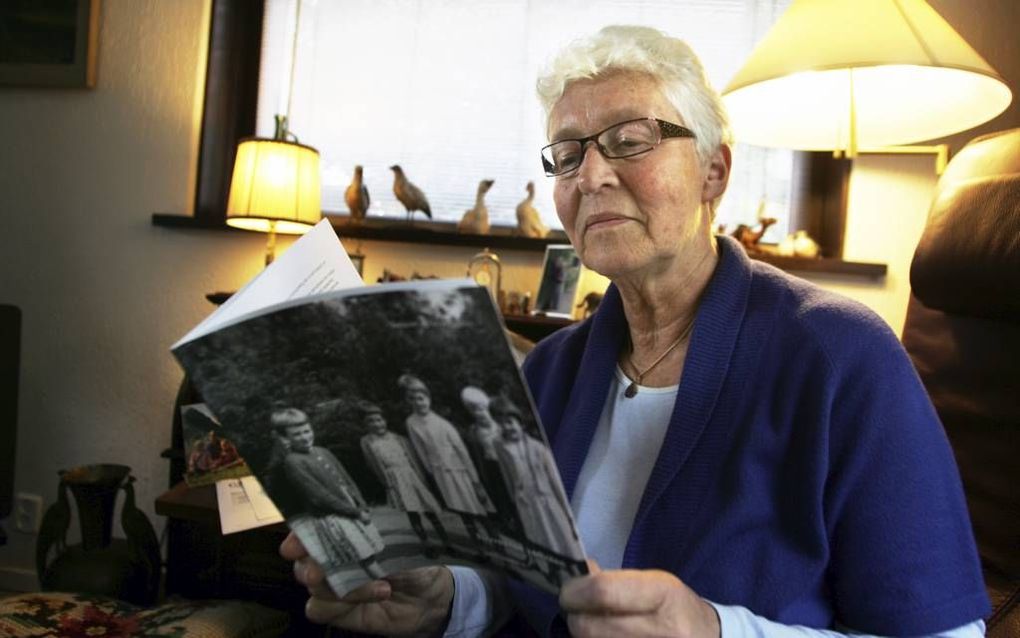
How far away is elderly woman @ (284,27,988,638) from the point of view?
66 cm

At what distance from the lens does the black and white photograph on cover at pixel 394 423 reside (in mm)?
476

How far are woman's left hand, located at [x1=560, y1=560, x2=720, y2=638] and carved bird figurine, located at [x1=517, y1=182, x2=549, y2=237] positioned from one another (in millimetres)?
1505

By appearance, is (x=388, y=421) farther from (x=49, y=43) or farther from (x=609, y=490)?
(x=49, y=43)

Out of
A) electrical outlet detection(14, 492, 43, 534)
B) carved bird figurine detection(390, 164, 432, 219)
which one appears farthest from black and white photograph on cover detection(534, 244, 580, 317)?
electrical outlet detection(14, 492, 43, 534)

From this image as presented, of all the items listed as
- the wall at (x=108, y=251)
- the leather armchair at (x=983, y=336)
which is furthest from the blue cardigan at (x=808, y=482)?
the wall at (x=108, y=251)

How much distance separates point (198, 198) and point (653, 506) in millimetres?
1841

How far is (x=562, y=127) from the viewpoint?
0.88 meters

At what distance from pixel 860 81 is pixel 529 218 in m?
0.92

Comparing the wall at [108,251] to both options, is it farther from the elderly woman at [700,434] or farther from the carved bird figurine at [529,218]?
the elderly woman at [700,434]

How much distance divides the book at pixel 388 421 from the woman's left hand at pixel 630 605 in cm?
2

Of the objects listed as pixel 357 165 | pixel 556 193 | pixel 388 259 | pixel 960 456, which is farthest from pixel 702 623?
pixel 357 165

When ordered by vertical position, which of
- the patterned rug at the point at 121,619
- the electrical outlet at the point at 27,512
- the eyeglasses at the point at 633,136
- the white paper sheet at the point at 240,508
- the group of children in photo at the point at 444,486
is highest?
the eyeglasses at the point at 633,136

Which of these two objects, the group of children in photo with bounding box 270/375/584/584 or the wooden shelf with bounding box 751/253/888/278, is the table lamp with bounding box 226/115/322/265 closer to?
the wooden shelf with bounding box 751/253/888/278

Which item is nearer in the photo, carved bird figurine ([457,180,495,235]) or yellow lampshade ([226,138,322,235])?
yellow lampshade ([226,138,322,235])
